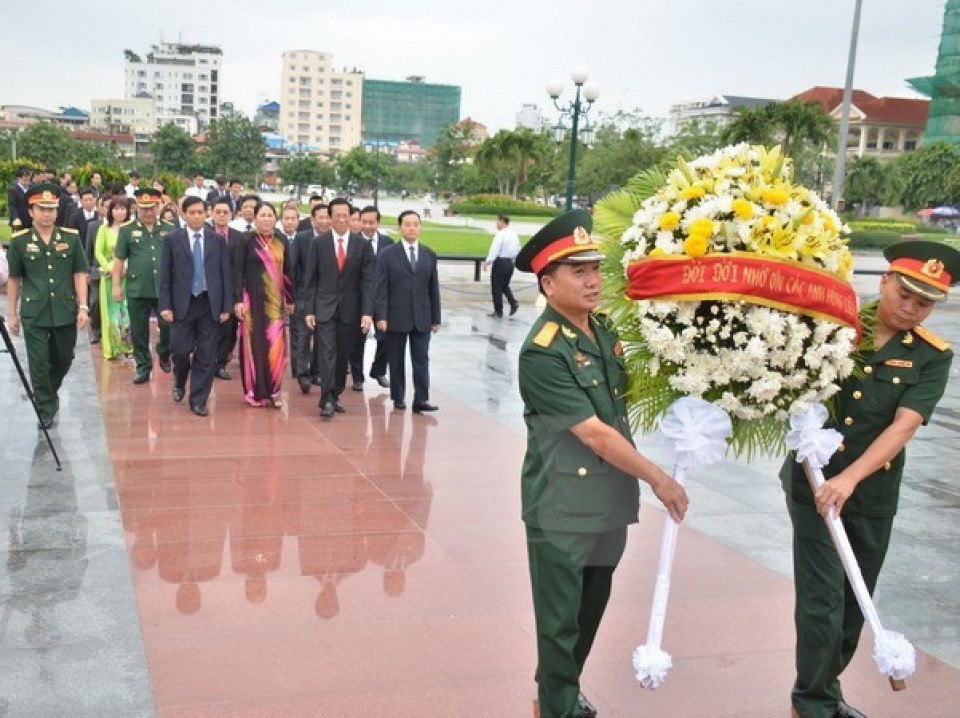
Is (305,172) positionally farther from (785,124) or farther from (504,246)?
(504,246)

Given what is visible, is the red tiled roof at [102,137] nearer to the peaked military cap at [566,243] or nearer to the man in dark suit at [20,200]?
the man in dark suit at [20,200]

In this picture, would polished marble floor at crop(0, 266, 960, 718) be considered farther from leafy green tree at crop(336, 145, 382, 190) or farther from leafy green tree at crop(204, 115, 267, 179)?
leafy green tree at crop(336, 145, 382, 190)

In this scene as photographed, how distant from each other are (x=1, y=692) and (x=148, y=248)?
7.04 m

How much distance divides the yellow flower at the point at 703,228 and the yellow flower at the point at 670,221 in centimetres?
7

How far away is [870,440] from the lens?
3.82 m

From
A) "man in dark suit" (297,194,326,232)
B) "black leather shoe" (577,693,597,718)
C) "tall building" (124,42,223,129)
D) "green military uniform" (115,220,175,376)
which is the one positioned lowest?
"black leather shoe" (577,693,597,718)

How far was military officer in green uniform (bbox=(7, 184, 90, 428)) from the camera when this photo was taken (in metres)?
8.05

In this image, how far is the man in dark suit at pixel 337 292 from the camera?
9.16 meters

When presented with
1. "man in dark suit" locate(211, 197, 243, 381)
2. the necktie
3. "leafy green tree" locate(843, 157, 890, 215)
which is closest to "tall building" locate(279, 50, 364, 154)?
"leafy green tree" locate(843, 157, 890, 215)

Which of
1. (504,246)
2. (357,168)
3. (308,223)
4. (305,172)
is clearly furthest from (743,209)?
(305,172)

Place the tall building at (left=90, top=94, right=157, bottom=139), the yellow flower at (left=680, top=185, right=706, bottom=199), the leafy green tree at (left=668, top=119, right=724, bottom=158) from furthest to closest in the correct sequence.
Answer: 1. the tall building at (left=90, top=94, right=157, bottom=139)
2. the leafy green tree at (left=668, top=119, right=724, bottom=158)
3. the yellow flower at (left=680, top=185, right=706, bottom=199)

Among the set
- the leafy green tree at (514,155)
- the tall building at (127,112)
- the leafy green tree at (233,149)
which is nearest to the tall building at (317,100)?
the tall building at (127,112)

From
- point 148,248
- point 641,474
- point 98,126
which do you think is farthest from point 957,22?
point 98,126

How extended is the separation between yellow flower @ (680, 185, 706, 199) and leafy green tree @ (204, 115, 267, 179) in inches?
3071
